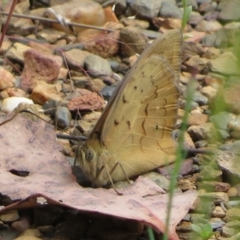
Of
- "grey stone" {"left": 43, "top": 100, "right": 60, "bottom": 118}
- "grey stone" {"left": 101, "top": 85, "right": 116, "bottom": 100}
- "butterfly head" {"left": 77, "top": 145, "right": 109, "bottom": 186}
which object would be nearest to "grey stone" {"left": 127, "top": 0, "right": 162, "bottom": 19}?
"grey stone" {"left": 101, "top": 85, "right": 116, "bottom": 100}

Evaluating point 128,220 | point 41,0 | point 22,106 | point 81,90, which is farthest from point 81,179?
point 41,0

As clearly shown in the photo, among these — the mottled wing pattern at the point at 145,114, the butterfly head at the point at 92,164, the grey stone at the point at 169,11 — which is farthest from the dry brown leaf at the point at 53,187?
the grey stone at the point at 169,11

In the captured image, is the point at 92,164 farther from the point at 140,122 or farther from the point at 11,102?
the point at 11,102

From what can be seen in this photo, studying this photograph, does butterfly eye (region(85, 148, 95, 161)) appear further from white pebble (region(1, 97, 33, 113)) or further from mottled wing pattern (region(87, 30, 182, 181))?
white pebble (region(1, 97, 33, 113))

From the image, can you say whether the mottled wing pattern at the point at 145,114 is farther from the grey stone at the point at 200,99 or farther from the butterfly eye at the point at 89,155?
the grey stone at the point at 200,99

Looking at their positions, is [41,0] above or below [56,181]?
above

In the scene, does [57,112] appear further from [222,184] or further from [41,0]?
[41,0]
